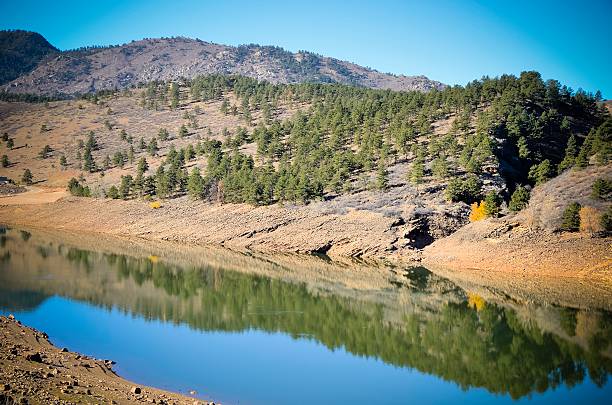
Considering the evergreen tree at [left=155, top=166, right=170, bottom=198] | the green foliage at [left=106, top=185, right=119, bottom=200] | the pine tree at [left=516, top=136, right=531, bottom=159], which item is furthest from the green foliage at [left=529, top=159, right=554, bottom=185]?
the green foliage at [left=106, top=185, right=119, bottom=200]

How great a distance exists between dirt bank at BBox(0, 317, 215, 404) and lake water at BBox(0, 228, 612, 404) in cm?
181

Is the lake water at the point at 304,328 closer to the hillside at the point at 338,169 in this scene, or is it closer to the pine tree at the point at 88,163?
the hillside at the point at 338,169

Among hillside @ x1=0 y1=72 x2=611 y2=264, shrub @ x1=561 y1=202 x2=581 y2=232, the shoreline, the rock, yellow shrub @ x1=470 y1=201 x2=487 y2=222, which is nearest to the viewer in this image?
the rock

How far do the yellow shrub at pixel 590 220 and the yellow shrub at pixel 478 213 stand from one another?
10642 mm

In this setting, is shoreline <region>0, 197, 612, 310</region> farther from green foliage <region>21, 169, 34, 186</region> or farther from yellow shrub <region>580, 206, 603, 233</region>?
green foliage <region>21, 169, 34, 186</region>

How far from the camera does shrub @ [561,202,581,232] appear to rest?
169 ft

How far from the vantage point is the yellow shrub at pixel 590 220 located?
49969mm

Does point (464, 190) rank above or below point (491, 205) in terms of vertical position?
above

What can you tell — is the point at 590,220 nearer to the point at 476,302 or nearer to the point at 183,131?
the point at 476,302

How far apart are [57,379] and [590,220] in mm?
50767

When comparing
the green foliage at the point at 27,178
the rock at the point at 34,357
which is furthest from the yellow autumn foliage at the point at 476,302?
the green foliage at the point at 27,178

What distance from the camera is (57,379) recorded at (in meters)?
17.7

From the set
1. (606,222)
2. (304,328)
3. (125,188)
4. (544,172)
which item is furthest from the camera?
(125,188)

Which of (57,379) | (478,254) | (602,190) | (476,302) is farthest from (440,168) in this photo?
(57,379)
